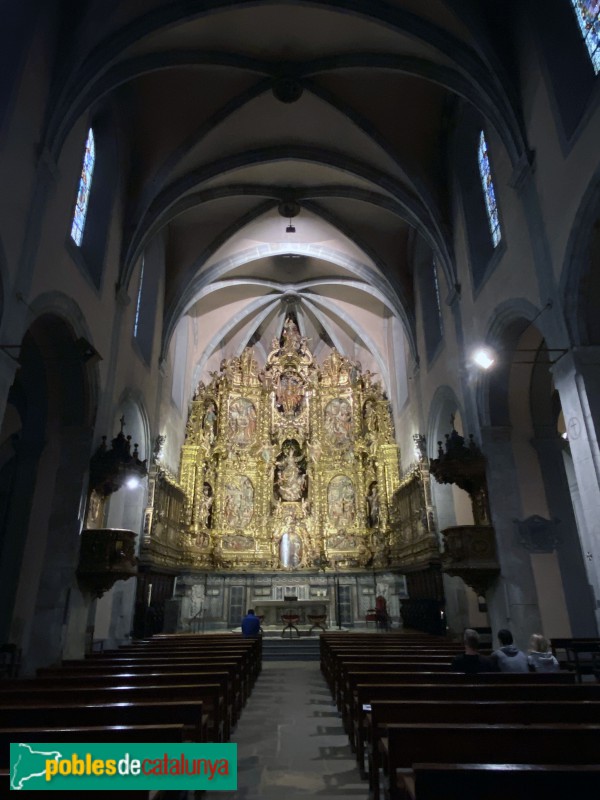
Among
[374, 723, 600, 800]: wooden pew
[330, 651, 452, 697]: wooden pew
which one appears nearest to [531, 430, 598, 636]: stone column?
[330, 651, 452, 697]: wooden pew

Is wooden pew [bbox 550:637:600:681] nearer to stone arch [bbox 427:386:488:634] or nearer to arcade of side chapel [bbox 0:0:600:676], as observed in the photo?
arcade of side chapel [bbox 0:0:600:676]

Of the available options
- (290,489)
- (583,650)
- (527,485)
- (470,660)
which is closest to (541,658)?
(470,660)

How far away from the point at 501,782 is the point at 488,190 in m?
13.9

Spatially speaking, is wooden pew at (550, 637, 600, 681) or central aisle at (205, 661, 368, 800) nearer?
central aisle at (205, 661, 368, 800)

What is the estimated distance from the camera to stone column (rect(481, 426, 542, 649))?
10961 millimetres

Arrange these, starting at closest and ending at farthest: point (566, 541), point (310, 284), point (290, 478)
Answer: point (566, 541), point (290, 478), point (310, 284)

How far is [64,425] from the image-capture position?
1202 cm

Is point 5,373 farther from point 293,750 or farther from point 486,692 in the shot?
point 486,692

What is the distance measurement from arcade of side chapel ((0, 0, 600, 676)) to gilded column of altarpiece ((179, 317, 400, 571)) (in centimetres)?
14

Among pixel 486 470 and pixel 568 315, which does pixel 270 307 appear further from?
pixel 568 315

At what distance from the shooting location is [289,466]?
24.6 metres

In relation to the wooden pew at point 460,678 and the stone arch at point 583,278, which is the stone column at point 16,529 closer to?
the wooden pew at point 460,678

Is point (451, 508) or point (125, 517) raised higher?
point (451, 508)

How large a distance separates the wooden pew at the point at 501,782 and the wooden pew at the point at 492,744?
2.29ft
